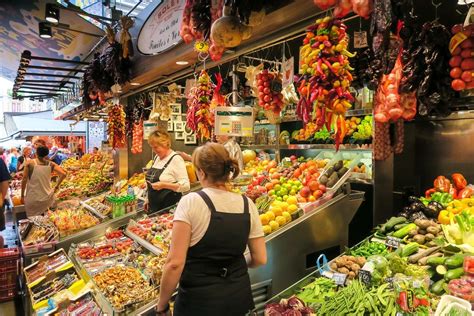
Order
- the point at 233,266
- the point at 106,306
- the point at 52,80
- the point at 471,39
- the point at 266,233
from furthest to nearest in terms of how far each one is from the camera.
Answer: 1. the point at 52,80
2. the point at 266,233
3. the point at 106,306
4. the point at 471,39
5. the point at 233,266

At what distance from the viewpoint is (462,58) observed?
270 centimetres

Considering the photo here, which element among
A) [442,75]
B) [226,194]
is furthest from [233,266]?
[442,75]

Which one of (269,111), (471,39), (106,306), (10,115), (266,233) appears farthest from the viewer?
(10,115)

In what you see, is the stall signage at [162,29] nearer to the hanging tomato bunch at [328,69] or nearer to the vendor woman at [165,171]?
the vendor woman at [165,171]

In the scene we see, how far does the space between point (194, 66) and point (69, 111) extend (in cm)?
928

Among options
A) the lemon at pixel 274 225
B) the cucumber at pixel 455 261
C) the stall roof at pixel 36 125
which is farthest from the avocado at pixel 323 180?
the stall roof at pixel 36 125

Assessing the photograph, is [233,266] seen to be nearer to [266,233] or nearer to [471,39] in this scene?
[266,233]

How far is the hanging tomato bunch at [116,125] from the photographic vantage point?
7.26 m

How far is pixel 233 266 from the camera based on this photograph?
2.21 m

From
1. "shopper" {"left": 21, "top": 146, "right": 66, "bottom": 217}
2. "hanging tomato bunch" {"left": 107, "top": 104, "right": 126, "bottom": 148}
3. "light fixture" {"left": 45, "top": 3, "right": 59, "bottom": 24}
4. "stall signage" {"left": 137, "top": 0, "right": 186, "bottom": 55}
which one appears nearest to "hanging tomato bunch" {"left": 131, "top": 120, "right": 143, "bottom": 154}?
"hanging tomato bunch" {"left": 107, "top": 104, "right": 126, "bottom": 148}

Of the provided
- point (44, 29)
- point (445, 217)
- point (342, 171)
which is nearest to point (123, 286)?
point (342, 171)

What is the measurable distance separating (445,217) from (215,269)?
2.46 m

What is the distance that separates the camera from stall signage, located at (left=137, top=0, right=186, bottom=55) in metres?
4.58

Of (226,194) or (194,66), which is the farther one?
(194,66)
